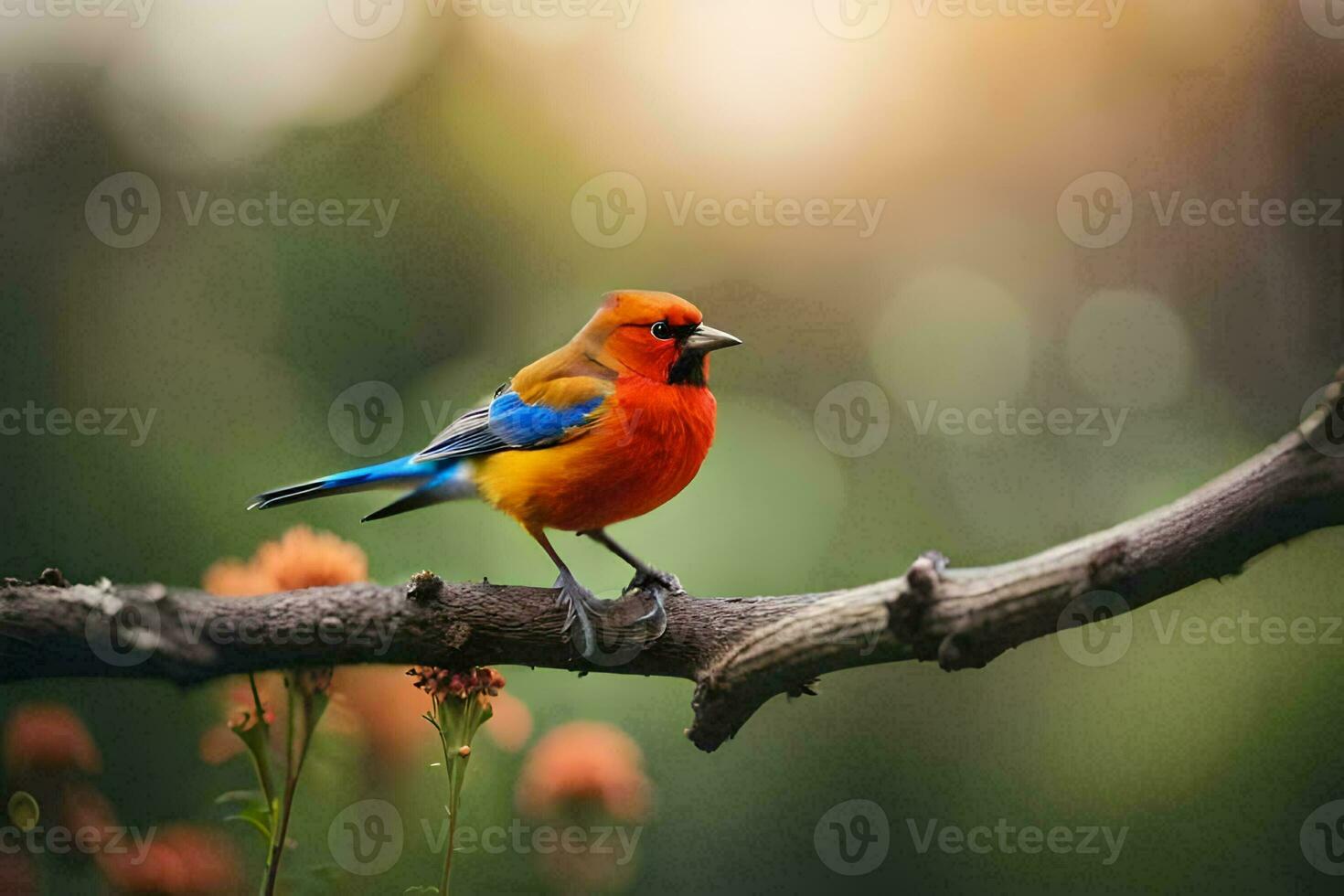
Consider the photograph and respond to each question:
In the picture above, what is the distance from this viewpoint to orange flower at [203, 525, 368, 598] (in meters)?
1.51

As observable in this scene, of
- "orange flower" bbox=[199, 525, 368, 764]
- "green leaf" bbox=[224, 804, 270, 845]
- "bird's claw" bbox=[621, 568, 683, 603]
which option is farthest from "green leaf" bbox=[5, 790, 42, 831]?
"bird's claw" bbox=[621, 568, 683, 603]

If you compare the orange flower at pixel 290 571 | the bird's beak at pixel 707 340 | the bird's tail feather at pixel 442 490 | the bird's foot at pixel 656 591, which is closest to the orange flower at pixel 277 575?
the orange flower at pixel 290 571

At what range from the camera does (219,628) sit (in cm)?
144

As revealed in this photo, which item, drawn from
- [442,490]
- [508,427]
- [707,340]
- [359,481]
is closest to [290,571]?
[359,481]

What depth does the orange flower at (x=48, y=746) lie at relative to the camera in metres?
1.50

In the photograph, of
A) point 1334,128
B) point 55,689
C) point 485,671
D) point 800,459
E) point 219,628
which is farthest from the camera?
point 1334,128

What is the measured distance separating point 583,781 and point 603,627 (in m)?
0.21

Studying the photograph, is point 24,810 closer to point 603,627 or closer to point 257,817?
point 257,817

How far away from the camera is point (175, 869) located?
1.41 m

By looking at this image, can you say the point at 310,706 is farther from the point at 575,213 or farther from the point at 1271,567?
the point at 1271,567

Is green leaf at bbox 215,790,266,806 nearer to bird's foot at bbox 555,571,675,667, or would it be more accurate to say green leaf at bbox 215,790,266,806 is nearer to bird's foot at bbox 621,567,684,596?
bird's foot at bbox 555,571,675,667

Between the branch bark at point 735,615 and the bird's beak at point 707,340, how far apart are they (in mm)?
340

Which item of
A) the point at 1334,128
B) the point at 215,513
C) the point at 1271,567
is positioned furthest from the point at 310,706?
the point at 1334,128

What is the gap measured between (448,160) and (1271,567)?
1.84 m
